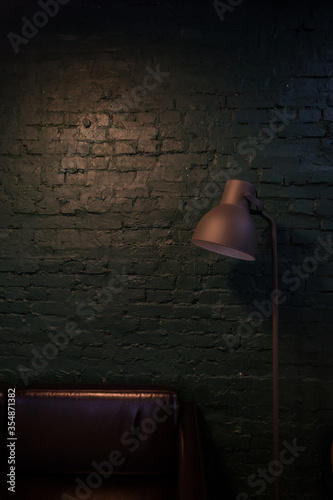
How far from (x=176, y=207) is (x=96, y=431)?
1.20m

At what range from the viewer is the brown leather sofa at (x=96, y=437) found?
164 cm

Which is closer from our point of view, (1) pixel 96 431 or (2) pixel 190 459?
(2) pixel 190 459

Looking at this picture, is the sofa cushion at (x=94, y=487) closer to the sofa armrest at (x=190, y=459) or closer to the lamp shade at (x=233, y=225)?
the sofa armrest at (x=190, y=459)

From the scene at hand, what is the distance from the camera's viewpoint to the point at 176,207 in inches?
75.5

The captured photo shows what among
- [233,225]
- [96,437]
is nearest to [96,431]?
[96,437]

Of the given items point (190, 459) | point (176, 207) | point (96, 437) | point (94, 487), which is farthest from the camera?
point (176, 207)

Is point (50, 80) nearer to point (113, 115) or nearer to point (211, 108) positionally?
point (113, 115)

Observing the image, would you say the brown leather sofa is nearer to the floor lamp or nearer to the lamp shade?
the floor lamp

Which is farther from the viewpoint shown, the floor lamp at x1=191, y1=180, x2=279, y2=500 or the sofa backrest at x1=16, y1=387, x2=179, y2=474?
the sofa backrest at x1=16, y1=387, x2=179, y2=474

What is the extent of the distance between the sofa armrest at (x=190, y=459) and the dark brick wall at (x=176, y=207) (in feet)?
0.72

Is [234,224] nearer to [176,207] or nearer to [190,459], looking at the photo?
[176,207]

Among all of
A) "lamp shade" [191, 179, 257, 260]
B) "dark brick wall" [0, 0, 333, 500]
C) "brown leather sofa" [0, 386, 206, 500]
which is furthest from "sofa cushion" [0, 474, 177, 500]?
"lamp shade" [191, 179, 257, 260]

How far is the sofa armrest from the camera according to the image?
1.23m

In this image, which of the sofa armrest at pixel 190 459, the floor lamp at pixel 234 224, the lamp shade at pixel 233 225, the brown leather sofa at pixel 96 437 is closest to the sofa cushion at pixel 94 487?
the brown leather sofa at pixel 96 437
